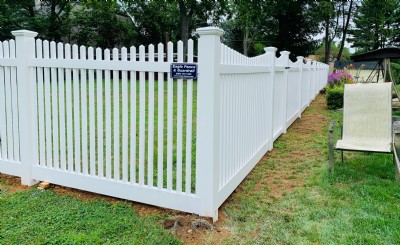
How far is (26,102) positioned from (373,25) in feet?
137

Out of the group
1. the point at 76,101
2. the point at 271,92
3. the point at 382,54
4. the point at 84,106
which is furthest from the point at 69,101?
the point at 382,54

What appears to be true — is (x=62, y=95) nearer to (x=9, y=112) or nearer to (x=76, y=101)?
(x=76, y=101)

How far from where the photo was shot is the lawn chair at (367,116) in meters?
4.56

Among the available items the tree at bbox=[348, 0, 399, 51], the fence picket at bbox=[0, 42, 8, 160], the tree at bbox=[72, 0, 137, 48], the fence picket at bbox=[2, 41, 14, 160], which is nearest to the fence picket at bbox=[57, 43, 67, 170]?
the fence picket at bbox=[2, 41, 14, 160]

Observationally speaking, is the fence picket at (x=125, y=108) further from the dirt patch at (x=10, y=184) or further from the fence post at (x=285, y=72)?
the fence post at (x=285, y=72)

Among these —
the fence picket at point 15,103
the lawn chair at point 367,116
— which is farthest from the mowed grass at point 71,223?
the lawn chair at point 367,116

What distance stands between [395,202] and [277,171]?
1538 mm

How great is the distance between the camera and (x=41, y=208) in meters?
3.34

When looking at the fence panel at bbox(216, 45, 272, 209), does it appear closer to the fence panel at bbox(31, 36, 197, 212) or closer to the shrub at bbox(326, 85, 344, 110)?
the fence panel at bbox(31, 36, 197, 212)

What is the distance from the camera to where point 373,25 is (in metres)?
38.9

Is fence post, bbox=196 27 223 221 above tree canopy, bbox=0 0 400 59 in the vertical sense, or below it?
below

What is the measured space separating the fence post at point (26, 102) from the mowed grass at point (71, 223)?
46 centimetres

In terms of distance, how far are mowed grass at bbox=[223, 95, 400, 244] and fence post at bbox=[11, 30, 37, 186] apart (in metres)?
2.23

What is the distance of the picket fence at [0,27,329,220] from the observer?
3083 millimetres
